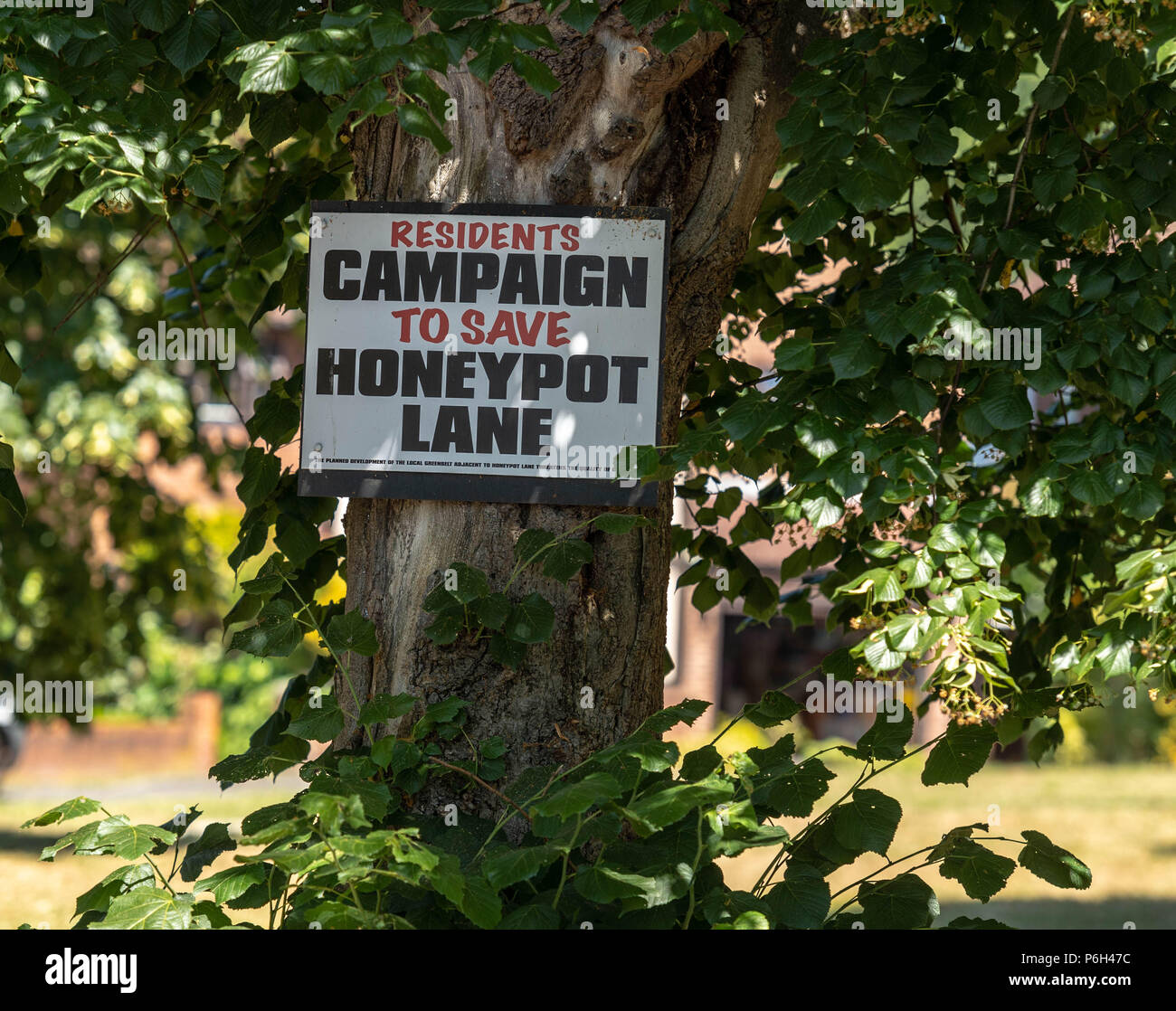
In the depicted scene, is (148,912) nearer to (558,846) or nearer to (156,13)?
(558,846)

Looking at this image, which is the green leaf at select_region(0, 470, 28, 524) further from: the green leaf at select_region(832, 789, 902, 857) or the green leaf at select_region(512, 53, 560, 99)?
the green leaf at select_region(832, 789, 902, 857)

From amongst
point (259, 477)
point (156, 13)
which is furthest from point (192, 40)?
point (259, 477)

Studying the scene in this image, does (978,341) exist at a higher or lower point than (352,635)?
higher

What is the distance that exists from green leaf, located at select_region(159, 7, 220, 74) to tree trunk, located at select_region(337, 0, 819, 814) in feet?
1.52

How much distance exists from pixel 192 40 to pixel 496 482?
106 centimetres

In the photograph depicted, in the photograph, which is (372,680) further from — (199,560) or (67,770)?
(67,770)

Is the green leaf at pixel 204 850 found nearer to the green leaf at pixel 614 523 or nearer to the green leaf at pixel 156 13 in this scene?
the green leaf at pixel 614 523

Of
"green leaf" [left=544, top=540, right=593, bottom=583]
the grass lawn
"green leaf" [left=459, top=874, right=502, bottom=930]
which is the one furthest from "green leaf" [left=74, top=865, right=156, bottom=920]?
the grass lawn

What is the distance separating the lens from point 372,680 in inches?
108

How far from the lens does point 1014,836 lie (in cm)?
1173

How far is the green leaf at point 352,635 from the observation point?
2516 millimetres

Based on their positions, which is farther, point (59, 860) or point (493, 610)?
point (59, 860)

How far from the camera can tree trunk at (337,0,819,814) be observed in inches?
104

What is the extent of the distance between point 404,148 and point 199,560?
625 cm
